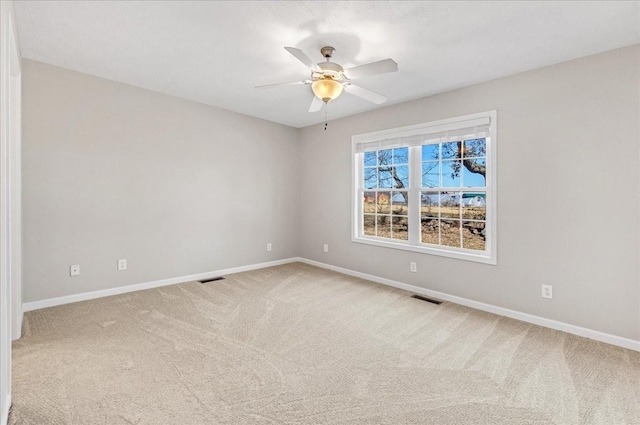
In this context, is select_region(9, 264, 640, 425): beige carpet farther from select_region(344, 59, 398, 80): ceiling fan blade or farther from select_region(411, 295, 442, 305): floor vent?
select_region(344, 59, 398, 80): ceiling fan blade

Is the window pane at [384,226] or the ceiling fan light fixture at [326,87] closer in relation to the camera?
the ceiling fan light fixture at [326,87]

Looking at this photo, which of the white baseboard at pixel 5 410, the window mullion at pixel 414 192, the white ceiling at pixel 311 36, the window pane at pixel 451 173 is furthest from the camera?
the window mullion at pixel 414 192

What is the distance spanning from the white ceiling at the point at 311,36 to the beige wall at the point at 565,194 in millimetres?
224

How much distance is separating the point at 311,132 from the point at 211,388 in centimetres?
440

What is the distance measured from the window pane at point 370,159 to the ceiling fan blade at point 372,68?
2.19 meters

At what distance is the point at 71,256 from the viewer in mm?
3396

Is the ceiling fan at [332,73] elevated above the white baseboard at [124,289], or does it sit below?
above

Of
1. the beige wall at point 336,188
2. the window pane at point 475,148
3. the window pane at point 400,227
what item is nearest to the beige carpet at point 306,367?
the beige wall at point 336,188

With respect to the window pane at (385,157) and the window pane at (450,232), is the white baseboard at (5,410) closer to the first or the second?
the window pane at (450,232)

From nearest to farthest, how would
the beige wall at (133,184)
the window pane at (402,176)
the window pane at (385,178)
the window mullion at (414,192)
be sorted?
the beige wall at (133,184), the window mullion at (414,192), the window pane at (402,176), the window pane at (385,178)

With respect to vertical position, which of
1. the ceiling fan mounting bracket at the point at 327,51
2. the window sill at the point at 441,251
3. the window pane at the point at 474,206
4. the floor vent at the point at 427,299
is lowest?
the floor vent at the point at 427,299

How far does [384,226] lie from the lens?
4.56 metres

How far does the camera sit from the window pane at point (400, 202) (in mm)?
4281

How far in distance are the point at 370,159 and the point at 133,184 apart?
10.7 feet
